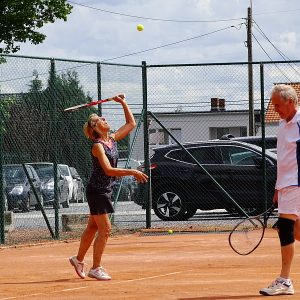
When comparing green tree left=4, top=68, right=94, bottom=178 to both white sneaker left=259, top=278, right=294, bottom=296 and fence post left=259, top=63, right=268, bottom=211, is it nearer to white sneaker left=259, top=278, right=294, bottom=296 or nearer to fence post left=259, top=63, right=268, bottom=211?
fence post left=259, top=63, right=268, bottom=211

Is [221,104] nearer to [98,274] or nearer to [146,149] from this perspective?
[146,149]

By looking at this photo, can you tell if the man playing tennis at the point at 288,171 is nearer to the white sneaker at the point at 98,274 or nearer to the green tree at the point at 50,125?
the white sneaker at the point at 98,274

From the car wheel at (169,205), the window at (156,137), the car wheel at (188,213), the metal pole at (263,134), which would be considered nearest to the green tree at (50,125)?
the window at (156,137)

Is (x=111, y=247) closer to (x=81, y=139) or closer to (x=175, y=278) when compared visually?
(x=81, y=139)

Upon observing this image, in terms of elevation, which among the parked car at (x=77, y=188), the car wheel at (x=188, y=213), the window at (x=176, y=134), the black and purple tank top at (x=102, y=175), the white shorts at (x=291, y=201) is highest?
the window at (x=176, y=134)

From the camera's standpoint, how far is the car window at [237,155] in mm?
18594

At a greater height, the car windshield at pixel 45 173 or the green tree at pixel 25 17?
→ the green tree at pixel 25 17

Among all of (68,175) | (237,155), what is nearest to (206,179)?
(237,155)

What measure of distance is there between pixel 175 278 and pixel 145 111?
7.53 m

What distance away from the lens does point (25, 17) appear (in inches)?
732

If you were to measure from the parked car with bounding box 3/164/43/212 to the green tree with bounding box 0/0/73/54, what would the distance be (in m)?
2.67

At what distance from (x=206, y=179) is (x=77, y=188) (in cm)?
218

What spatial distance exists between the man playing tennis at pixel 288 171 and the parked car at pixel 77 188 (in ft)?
27.3

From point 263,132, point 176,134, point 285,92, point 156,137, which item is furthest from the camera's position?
point 176,134
